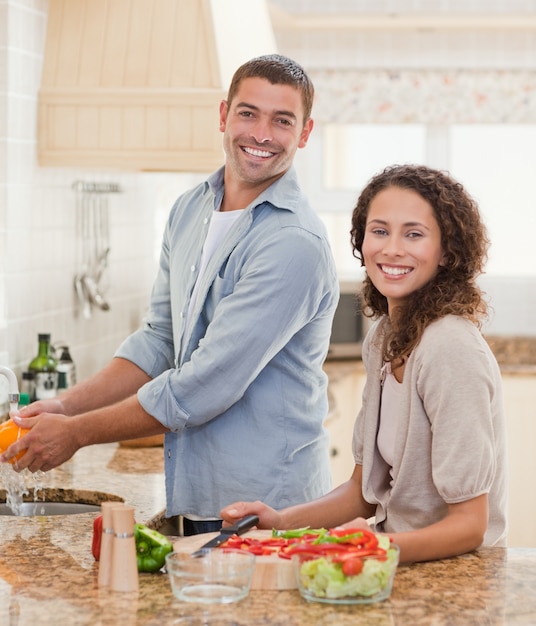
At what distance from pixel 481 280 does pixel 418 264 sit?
13.1 feet

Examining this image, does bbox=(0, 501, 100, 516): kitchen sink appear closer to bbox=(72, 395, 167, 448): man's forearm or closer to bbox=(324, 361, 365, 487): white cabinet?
bbox=(72, 395, 167, 448): man's forearm

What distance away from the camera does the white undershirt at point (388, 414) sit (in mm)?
1740

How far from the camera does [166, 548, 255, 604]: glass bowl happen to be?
145cm

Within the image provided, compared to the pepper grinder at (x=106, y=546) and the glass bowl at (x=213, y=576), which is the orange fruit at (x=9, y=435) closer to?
the pepper grinder at (x=106, y=546)

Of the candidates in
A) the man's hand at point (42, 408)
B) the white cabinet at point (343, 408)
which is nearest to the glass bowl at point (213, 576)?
→ the man's hand at point (42, 408)

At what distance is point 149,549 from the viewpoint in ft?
5.24

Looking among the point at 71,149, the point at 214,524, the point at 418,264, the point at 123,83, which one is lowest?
the point at 214,524

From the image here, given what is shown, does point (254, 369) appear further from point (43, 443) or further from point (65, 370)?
point (65, 370)

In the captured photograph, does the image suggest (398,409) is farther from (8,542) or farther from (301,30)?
(301,30)

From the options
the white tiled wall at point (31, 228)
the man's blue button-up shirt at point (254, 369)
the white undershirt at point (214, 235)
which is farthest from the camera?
the white tiled wall at point (31, 228)

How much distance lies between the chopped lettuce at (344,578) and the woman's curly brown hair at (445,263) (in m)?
0.38

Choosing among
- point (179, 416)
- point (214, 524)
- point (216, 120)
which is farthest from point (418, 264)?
point (216, 120)

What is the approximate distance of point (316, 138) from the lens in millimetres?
5680

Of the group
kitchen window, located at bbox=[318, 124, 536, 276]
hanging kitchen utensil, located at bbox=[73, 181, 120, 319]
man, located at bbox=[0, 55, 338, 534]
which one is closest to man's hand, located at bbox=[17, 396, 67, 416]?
man, located at bbox=[0, 55, 338, 534]
